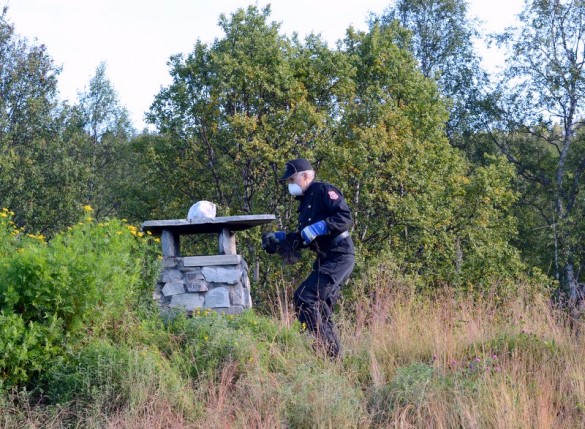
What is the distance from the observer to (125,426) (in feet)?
15.8

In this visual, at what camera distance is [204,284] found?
7383 mm

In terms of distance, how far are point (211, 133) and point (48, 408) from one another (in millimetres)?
14309

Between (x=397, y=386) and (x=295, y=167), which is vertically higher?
(x=295, y=167)

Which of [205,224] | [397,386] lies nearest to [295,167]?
[205,224]

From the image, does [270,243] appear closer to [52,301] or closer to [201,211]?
[201,211]

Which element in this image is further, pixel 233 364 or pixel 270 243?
pixel 270 243

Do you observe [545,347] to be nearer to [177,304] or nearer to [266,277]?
[177,304]

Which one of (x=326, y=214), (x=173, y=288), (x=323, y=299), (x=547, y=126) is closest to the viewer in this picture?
(x=323, y=299)

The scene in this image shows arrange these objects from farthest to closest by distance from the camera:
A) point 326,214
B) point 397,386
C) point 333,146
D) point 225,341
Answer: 1. point 333,146
2. point 326,214
3. point 225,341
4. point 397,386

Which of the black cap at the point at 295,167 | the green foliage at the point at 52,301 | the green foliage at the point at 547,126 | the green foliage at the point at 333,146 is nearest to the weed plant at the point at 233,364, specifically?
the green foliage at the point at 52,301

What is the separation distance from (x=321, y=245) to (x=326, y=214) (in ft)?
0.88

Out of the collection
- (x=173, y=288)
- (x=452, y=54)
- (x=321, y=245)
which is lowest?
(x=173, y=288)

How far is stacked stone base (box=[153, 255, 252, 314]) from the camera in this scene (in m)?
7.32

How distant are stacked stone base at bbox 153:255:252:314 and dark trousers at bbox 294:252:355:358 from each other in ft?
3.96
